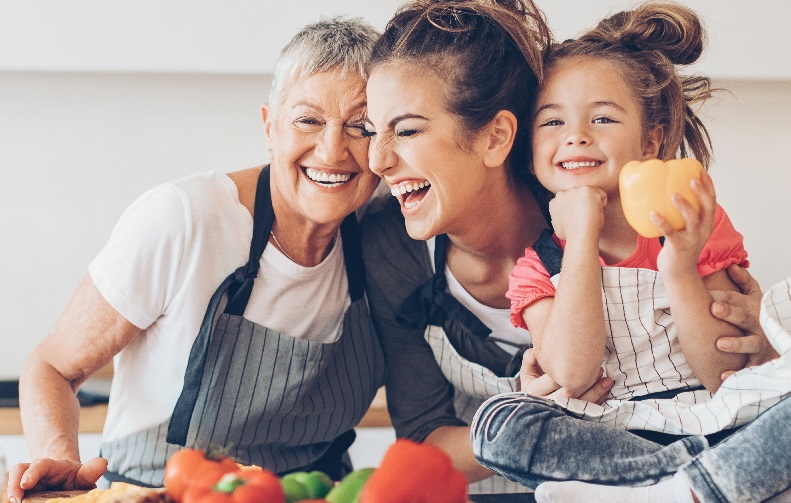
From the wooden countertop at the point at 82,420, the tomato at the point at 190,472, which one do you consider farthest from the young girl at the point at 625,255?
the wooden countertop at the point at 82,420

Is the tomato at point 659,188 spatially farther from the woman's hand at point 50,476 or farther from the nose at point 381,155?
the woman's hand at point 50,476

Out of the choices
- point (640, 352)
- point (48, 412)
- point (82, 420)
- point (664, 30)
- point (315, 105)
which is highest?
point (664, 30)

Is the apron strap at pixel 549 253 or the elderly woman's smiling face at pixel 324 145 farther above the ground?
the elderly woman's smiling face at pixel 324 145

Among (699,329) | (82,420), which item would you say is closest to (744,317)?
(699,329)

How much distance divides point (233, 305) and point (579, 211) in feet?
1.94

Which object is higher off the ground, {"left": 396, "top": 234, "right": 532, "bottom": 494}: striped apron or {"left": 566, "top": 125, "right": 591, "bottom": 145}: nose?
{"left": 566, "top": 125, "right": 591, "bottom": 145}: nose

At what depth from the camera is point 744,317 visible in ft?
3.92

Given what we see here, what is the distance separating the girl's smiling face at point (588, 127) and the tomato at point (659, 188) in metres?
0.17

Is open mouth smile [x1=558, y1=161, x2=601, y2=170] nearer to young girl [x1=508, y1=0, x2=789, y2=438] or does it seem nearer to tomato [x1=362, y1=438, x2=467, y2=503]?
young girl [x1=508, y1=0, x2=789, y2=438]

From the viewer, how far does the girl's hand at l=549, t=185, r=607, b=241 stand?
4.00ft

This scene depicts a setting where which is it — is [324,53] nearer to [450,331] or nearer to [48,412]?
[450,331]

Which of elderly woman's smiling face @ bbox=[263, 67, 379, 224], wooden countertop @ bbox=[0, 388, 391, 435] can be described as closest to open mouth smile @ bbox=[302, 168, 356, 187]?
elderly woman's smiling face @ bbox=[263, 67, 379, 224]

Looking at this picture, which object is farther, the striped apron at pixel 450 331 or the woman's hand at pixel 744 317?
the striped apron at pixel 450 331

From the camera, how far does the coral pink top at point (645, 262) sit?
126 centimetres
